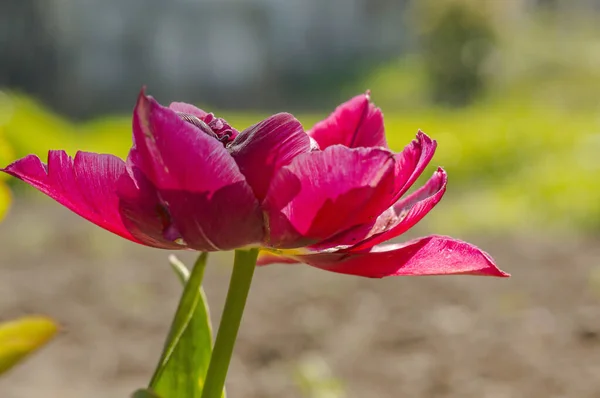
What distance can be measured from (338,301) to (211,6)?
42.5 ft

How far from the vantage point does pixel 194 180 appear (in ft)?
1.65

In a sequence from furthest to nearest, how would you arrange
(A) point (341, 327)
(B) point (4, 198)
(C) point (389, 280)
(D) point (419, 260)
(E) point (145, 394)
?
(C) point (389, 280), (A) point (341, 327), (B) point (4, 198), (D) point (419, 260), (E) point (145, 394)

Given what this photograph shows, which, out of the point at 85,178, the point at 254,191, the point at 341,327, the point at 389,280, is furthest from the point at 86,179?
the point at 389,280

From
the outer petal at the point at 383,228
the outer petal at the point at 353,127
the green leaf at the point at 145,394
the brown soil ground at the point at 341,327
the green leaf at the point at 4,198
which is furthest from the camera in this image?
the brown soil ground at the point at 341,327

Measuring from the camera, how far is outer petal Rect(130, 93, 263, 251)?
50 centimetres

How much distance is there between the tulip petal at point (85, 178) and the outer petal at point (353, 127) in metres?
0.20

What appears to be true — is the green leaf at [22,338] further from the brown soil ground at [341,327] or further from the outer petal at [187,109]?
the brown soil ground at [341,327]

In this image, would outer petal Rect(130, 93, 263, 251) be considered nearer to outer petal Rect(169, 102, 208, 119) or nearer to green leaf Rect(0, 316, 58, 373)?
outer petal Rect(169, 102, 208, 119)

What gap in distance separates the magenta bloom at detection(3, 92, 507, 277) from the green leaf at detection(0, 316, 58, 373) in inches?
8.4

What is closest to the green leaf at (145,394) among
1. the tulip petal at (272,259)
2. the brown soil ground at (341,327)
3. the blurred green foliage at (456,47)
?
the tulip petal at (272,259)

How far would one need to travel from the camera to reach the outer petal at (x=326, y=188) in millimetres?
517

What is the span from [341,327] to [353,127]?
1862 millimetres

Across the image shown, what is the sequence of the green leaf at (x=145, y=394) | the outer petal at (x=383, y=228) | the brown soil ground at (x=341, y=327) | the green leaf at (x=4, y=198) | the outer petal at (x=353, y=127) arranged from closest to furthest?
the green leaf at (x=145, y=394) < the outer petal at (x=383, y=228) < the outer petal at (x=353, y=127) < the green leaf at (x=4, y=198) < the brown soil ground at (x=341, y=327)

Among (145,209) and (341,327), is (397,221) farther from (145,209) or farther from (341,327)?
(341,327)
